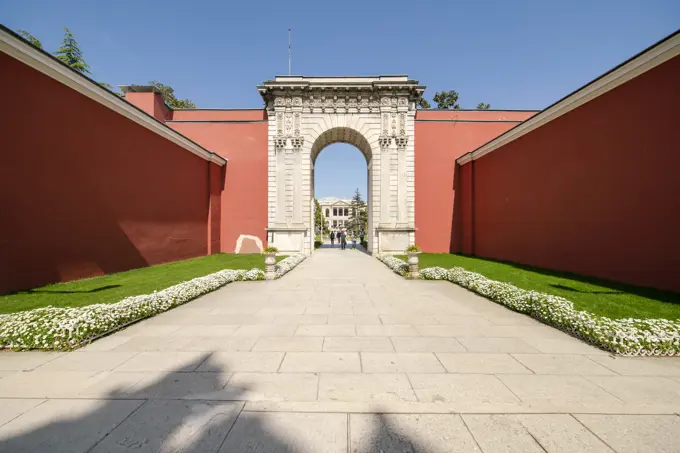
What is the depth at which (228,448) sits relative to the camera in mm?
2154

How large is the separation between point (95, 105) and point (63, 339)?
370 inches

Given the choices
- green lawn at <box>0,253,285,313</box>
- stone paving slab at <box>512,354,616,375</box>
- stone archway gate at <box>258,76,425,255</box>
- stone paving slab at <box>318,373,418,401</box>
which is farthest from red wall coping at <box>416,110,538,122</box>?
stone paving slab at <box>318,373,418,401</box>

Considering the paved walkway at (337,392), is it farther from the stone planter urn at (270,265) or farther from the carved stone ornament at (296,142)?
the carved stone ornament at (296,142)

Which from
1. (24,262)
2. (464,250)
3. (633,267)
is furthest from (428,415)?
(464,250)

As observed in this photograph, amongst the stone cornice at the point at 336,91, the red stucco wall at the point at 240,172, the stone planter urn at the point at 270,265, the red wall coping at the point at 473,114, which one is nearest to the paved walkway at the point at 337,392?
the stone planter urn at the point at 270,265

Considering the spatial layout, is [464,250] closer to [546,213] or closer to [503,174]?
[503,174]

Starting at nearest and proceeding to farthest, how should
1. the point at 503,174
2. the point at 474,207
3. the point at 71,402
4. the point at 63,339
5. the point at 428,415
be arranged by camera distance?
the point at 428,415 < the point at 71,402 < the point at 63,339 < the point at 503,174 < the point at 474,207

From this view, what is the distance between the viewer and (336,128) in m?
18.6

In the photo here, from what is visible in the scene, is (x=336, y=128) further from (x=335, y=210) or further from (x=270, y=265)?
(x=335, y=210)

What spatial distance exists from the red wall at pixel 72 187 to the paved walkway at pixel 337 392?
214 inches

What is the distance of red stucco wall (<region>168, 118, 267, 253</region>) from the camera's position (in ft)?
61.0

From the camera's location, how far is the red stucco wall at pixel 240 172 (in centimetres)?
1859

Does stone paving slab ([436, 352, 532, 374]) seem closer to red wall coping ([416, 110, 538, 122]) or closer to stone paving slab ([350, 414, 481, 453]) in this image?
stone paving slab ([350, 414, 481, 453])

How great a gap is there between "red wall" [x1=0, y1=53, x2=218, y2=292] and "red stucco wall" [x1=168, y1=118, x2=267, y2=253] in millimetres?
4996
